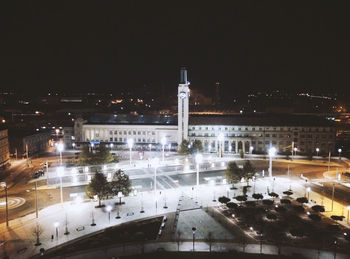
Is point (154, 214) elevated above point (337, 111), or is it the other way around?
point (337, 111)

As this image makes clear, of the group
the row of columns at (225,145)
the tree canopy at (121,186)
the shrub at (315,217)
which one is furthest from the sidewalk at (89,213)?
the row of columns at (225,145)

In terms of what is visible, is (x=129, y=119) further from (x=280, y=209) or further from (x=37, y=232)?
(x=37, y=232)

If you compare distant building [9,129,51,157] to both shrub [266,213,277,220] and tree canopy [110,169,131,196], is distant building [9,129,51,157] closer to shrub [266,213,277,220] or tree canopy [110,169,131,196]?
tree canopy [110,169,131,196]

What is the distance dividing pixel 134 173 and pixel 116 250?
122ft

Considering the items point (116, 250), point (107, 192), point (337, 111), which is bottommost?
point (116, 250)

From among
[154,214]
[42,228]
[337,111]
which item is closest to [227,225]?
[154,214]

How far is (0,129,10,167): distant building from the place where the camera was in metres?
82.0

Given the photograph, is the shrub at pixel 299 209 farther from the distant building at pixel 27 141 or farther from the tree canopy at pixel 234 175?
the distant building at pixel 27 141

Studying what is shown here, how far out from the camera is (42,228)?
4469 centimetres

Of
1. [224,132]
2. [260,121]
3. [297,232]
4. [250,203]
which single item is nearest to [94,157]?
[250,203]

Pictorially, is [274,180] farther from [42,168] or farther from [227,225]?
[42,168]

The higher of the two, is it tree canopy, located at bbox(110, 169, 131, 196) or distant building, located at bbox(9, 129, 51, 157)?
distant building, located at bbox(9, 129, 51, 157)

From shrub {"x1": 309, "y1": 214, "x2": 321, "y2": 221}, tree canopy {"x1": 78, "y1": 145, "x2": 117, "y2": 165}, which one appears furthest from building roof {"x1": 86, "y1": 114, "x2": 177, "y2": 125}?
shrub {"x1": 309, "y1": 214, "x2": 321, "y2": 221}

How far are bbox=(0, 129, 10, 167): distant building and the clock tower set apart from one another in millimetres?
48146
